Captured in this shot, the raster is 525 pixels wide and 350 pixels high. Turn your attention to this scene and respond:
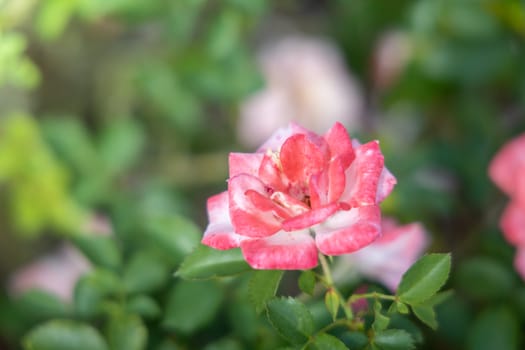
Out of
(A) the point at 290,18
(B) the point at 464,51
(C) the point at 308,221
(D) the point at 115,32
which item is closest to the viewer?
(C) the point at 308,221

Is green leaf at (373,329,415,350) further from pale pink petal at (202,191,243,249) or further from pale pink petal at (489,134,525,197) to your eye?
pale pink petal at (489,134,525,197)

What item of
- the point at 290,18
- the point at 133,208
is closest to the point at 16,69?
the point at 133,208

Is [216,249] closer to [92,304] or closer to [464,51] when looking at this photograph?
[92,304]

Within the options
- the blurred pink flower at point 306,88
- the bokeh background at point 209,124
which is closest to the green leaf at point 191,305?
the bokeh background at point 209,124

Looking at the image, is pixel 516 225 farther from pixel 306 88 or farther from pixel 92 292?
pixel 306 88

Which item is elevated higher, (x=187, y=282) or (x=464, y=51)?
(x=464, y=51)

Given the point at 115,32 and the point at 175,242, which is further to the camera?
the point at 115,32

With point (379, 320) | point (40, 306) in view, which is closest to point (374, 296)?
point (379, 320)

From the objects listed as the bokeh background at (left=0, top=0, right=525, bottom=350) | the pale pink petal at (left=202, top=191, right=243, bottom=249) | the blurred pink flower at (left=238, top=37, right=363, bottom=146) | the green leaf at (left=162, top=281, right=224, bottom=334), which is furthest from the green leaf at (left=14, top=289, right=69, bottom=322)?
the blurred pink flower at (left=238, top=37, right=363, bottom=146)
